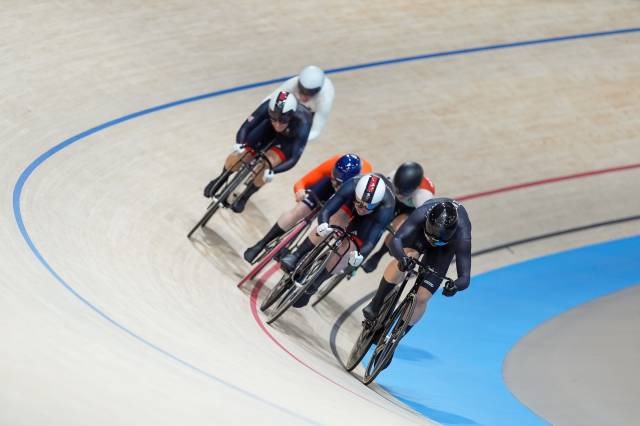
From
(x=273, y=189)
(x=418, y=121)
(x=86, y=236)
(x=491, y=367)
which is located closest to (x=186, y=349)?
(x=86, y=236)

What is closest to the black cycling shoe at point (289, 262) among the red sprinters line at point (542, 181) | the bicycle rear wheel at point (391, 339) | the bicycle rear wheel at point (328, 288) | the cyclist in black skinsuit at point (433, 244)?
the cyclist in black skinsuit at point (433, 244)

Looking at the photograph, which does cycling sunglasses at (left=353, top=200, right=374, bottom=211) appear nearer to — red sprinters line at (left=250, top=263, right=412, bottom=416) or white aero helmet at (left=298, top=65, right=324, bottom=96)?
red sprinters line at (left=250, top=263, right=412, bottom=416)

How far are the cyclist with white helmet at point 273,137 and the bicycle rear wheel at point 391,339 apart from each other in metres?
1.36

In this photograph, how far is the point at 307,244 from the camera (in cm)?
577

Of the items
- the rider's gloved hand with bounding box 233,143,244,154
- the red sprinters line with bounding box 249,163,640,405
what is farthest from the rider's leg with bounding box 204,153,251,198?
the red sprinters line with bounding box 249,163,640,405

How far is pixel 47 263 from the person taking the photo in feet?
15.3

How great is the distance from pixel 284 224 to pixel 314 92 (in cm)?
97

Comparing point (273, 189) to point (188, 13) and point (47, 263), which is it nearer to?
point (188, 13)

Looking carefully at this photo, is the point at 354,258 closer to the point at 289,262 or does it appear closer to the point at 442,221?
the point at 289,262

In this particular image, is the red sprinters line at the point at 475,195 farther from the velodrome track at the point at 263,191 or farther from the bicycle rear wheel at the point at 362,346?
the bicycle rear wheel at the point at 362,346

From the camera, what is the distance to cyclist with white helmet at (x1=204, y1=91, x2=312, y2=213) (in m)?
6.15

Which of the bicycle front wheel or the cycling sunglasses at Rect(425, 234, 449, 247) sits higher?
the cycling sunglasses at Rect(425, 234, 449, 247)

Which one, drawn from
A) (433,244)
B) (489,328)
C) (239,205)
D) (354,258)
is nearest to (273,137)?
(239,205)

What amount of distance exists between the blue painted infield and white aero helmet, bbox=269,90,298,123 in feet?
5.55
